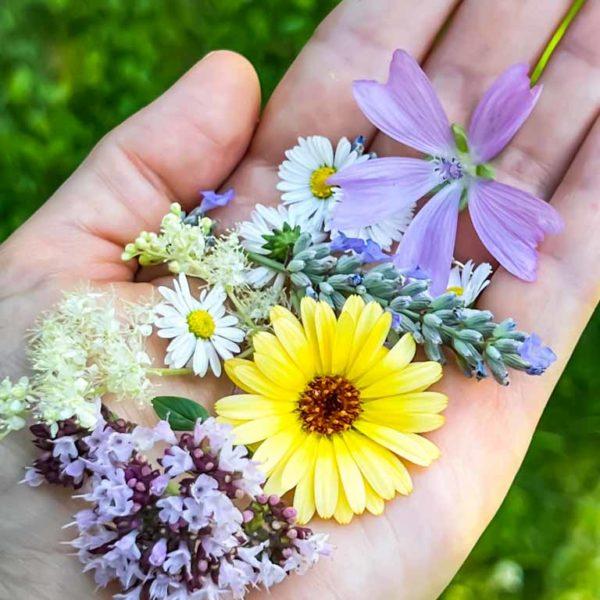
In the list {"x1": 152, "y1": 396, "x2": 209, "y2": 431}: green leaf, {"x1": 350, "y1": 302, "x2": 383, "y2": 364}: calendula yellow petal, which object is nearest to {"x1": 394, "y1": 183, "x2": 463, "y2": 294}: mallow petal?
{"x1": 350, "y1": 302, "x2": 383, "y2": 364}: calendula yellow petal

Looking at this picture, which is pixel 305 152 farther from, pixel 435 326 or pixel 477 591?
pixel 477 591

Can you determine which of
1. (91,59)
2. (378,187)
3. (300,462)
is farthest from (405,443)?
(91,59)

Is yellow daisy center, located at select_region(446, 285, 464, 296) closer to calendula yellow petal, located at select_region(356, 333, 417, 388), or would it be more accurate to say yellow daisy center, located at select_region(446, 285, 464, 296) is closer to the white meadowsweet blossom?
calendula yellow petal, located at select_region(356, 333, 417, 388)

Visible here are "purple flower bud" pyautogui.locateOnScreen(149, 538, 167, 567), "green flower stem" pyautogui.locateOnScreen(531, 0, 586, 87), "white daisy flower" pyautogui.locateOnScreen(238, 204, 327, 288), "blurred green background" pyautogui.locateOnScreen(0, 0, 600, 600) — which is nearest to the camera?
"purple flower bud" pyautogui.locateOnScreen(149, 538, 167, 567)

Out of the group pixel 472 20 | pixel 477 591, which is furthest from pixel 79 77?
pixel 477 591

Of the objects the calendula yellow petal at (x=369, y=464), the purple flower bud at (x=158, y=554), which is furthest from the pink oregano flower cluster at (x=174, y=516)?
the calendula yellow petal at (x=369, y=464)

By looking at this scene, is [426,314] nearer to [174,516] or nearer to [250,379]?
[250,379]

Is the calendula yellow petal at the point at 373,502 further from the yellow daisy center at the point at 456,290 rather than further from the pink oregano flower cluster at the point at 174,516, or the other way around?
the yellow daisy center at the point at 456,290
